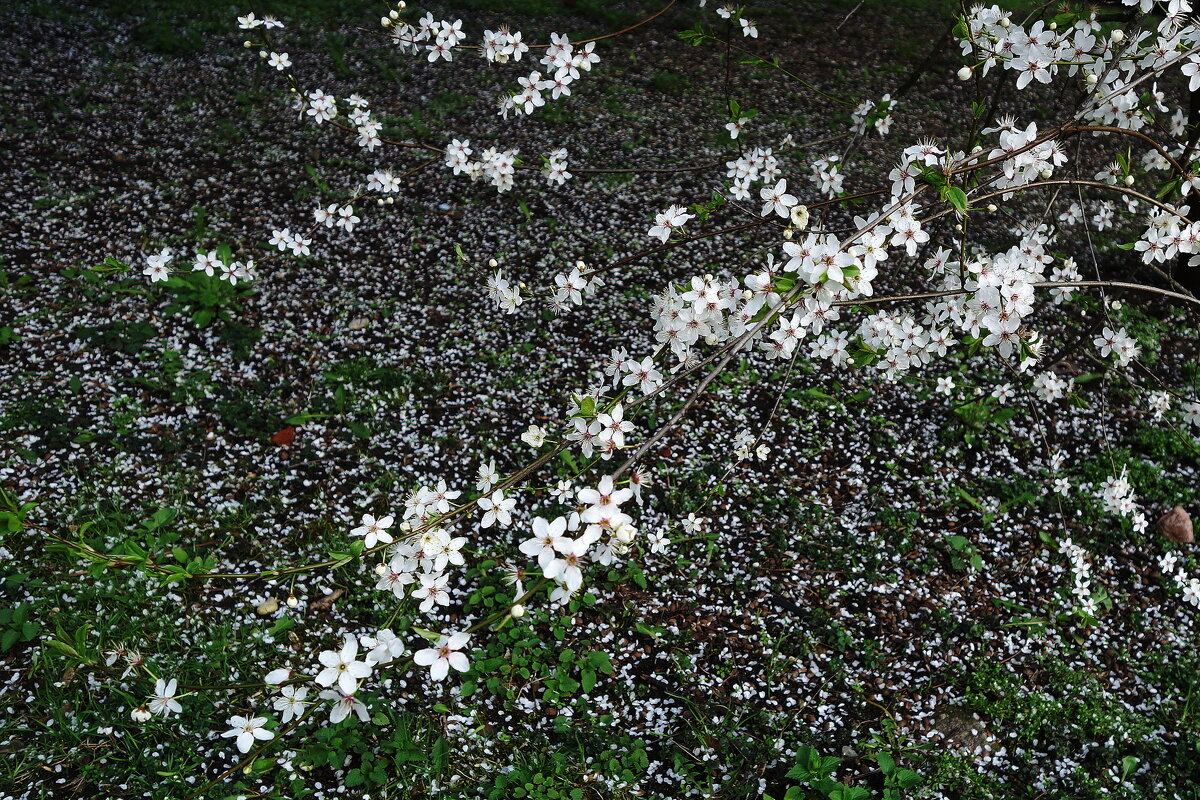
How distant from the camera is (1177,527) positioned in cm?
323

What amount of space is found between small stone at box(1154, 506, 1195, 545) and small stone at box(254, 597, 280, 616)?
11.2ft

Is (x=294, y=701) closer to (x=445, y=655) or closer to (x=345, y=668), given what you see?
(x=345, y=668)

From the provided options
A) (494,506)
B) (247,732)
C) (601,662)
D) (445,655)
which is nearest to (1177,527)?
(601,662)

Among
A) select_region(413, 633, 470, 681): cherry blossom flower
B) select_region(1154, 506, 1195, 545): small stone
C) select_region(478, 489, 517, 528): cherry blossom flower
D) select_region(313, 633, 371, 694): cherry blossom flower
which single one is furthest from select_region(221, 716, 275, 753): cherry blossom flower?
select_region(1154, 506, 1195, 545): small stone

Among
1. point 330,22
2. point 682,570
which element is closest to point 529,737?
point 682,570

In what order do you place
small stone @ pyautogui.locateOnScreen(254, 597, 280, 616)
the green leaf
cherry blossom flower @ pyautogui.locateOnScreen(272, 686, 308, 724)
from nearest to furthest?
cherry blossom flower @ pyautogui.locateOnScreen(272, 686, 308, 724), the green leaf, small stone @ pyautogui.locateOnScreen(254, 597, 280, 616)

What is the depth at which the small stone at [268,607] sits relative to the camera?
2.82m

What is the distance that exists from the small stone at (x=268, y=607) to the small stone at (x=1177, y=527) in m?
3.41

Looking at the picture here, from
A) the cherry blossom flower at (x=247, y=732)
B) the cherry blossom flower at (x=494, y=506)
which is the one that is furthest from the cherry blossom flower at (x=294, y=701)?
the cherry blossom flower at (x=494, y=506)

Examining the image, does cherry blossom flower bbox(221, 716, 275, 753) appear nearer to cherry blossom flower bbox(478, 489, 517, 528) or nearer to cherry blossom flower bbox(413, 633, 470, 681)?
cherry blossom flower bbox(413, 633, 470, 681)

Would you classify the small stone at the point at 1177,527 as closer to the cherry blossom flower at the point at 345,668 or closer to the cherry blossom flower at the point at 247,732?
the cherry blossom flower at the point at 345,668

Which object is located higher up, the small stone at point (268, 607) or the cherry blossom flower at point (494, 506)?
the small stone at point (268, 607)

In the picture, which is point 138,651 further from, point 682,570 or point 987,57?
point 987,57

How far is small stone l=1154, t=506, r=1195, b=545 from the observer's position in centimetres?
322
